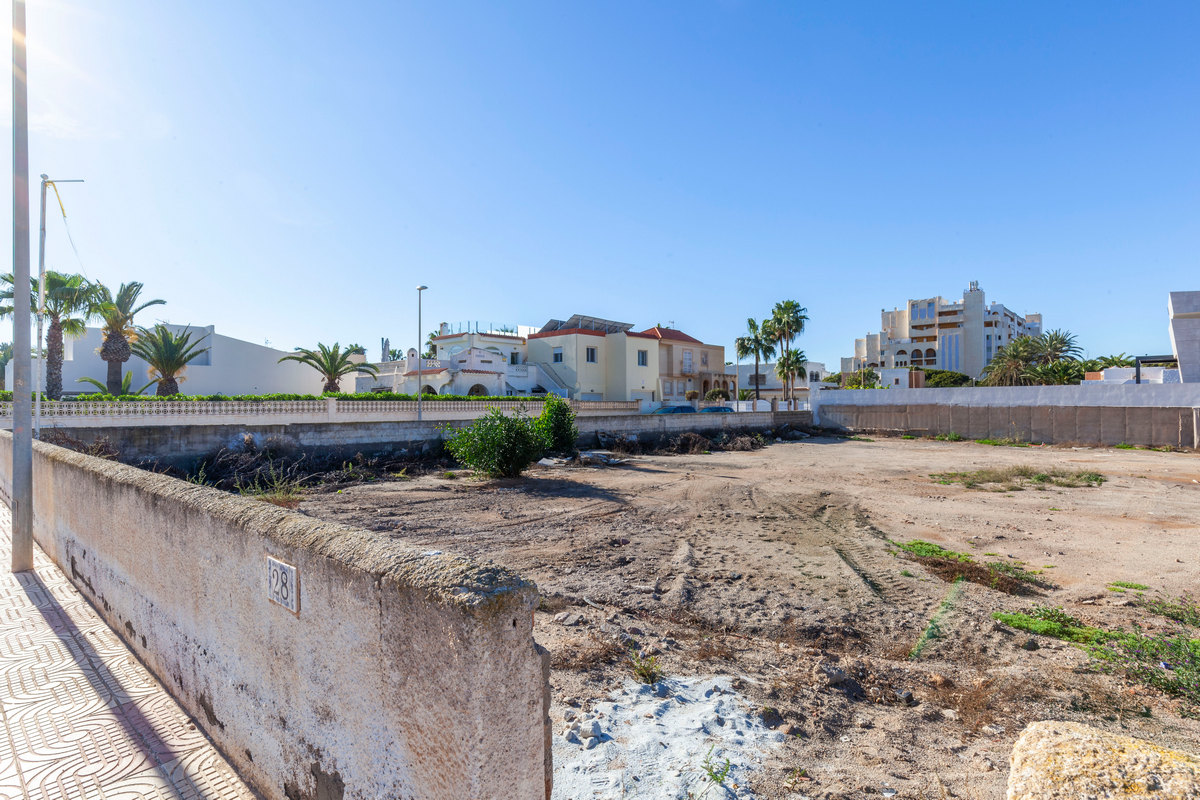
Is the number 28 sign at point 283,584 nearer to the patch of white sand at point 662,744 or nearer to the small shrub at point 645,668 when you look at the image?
the patch of white sand at point 662,744

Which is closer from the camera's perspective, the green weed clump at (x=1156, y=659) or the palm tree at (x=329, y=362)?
the green weed clump at (x=1156, y=659)

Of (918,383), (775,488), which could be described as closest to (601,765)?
(775,488)

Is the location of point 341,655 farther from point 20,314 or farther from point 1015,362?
point 1015,362

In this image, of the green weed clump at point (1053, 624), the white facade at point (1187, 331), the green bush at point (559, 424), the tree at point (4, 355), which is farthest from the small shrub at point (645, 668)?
the tree at point (4, 355)

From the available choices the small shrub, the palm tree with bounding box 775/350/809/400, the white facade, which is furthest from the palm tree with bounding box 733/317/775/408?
the small shrub

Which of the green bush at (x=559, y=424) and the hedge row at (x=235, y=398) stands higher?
the hedge row at (x=235, y=398)

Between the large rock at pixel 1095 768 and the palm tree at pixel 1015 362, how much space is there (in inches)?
2909

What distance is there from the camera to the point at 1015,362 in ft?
214

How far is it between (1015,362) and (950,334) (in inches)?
1364

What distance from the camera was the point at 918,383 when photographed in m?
63.7

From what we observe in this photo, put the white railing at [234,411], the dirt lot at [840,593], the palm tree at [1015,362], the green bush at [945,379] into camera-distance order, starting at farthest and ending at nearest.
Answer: the green bush at [945,379] < the palm tree at [1015,362] < the white railing at [234,411] < the dirt lot at [840,593]

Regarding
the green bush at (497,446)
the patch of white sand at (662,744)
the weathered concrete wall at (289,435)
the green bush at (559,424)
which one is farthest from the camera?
the green bush at (559,424)

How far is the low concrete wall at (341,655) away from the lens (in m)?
1.67

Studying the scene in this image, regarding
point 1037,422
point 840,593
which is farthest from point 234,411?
point 1037,422
